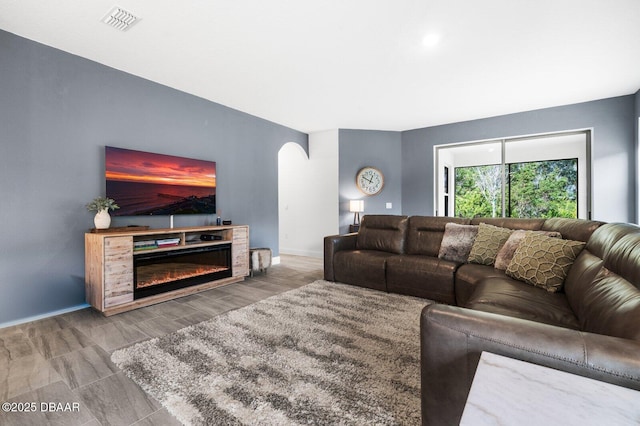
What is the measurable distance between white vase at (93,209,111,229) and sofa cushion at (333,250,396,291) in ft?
8.33

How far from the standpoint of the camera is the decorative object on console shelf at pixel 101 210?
9.01 ft

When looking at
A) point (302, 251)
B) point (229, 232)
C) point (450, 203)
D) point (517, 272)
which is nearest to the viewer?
point (517, 272)

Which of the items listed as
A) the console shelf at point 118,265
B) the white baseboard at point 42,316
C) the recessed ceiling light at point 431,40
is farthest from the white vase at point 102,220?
the recessed ceiling light at point 431,40

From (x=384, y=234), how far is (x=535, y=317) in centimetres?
225

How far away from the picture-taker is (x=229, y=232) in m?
3.73

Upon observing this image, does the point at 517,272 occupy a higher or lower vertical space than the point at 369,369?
higher

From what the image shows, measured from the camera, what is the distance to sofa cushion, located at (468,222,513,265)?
2.70m

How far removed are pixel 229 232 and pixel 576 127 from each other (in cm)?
535

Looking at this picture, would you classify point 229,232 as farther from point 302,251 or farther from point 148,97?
point 302,251

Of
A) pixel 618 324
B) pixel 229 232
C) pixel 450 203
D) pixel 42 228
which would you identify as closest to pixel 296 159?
pixel 229 232

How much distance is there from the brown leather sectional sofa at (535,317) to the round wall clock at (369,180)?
8.85ft

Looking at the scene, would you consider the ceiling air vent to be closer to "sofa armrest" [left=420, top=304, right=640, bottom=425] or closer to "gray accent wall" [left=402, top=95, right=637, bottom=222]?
"sofa armrest" [left=420, top=304, right=640, bottom=425]

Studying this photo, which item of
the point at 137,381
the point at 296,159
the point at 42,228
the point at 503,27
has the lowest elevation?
the point at 137,381

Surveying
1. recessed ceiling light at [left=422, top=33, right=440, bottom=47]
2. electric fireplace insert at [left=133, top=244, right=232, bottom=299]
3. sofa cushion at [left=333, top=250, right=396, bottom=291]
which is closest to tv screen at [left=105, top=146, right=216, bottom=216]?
electric fireplace insert at [left=133, top=244, right=232, bottom=299]
